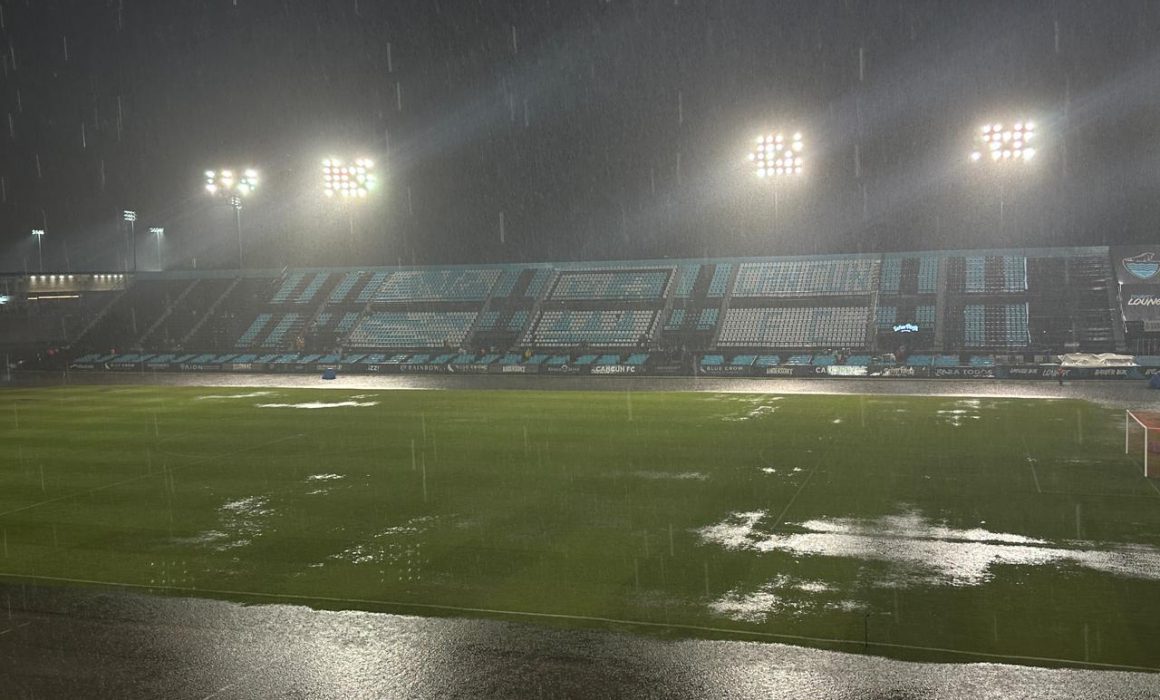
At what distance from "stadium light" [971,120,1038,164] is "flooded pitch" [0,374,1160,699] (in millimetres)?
31040

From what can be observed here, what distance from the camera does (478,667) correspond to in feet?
24.5

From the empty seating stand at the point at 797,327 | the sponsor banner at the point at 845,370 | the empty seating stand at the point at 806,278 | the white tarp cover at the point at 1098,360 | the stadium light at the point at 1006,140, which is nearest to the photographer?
the white tarp cover at the point at 1098,360

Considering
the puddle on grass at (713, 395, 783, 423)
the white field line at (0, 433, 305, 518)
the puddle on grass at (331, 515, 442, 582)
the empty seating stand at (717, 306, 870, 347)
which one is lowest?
the puddle on grass at (713, 395, 783, 423)

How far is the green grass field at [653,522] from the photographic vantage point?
8.89m

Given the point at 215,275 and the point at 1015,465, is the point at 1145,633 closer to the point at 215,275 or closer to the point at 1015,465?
the point at 1015,465

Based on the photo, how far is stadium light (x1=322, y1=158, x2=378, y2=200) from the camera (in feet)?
142

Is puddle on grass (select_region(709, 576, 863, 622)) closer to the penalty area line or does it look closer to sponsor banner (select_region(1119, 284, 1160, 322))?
the penalty area line

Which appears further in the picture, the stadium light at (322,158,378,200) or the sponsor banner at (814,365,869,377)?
the stadium light at (322,158,378,200)

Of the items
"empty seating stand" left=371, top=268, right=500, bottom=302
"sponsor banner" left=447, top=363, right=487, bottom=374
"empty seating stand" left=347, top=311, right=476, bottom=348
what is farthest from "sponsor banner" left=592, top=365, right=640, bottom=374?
"empty seating stand" left=371, top=268, right=500, bottom=302

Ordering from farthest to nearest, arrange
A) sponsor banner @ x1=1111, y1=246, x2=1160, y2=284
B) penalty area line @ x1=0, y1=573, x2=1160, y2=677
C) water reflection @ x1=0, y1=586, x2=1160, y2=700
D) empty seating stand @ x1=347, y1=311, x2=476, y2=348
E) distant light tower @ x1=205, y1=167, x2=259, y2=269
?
1. empty seating stand @ x1=347, y1=311, x2=476, y2=348
2. distant light tower @ x1=205, y1=167, x2=259, y2=269
3. sponsor banner @ x1=1111, y1=246, x2=1160, y2=284
4. penalty area line @ x1=0, y1=573, x2=1160, y2=677
5. water reflection @ x1=0, y1=586, x2=1160, y2=700

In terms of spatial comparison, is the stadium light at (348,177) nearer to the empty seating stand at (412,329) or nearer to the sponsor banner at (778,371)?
the empty seating stand at (412,329)

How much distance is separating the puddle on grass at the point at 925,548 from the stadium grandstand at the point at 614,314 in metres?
28.5

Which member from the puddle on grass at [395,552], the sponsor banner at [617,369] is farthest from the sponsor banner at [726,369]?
the puddle on grass at [395,552]

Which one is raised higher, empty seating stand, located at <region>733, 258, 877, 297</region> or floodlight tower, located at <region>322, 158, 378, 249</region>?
floodlight tower, located at <region>322, 158, 378, 249</region>
